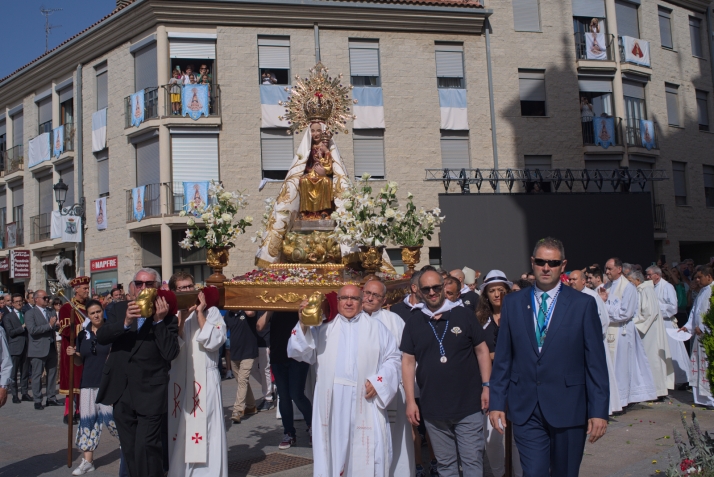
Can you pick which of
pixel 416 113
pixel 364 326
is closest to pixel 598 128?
pixel 416 113

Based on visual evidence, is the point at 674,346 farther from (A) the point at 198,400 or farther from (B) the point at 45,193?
(B) the point at 45,193

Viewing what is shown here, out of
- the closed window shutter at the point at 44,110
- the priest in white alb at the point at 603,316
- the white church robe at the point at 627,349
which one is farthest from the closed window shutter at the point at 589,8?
the closed window shutter at the point at 44,110

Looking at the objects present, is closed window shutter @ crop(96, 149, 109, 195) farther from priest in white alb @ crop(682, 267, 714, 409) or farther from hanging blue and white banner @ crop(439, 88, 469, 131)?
priest in white alb @ crop(682, 267, 714, 409)

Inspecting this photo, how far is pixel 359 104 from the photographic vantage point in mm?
24484

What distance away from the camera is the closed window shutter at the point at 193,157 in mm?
23672

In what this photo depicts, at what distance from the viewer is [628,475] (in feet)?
22.9

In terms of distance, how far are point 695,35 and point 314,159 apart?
26842 millimetres

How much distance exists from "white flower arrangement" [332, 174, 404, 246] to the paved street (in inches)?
97.9

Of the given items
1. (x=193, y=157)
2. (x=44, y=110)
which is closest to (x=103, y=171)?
(x=193, y=157)

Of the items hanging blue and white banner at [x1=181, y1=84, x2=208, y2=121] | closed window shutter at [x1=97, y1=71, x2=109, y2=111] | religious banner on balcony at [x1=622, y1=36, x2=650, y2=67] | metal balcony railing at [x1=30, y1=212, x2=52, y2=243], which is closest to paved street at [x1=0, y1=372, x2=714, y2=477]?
hanging blue and white banner at [x1=181, y1=84, x2=208, y2=121]

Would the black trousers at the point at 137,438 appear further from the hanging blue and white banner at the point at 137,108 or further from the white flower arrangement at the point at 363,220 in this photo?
the hanging blue and white banner at the point at 137,108

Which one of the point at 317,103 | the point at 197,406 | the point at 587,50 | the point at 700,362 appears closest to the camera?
the point at 197,406

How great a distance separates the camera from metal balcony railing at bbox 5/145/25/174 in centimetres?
3088

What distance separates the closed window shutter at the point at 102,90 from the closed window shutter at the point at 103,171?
1.68m
